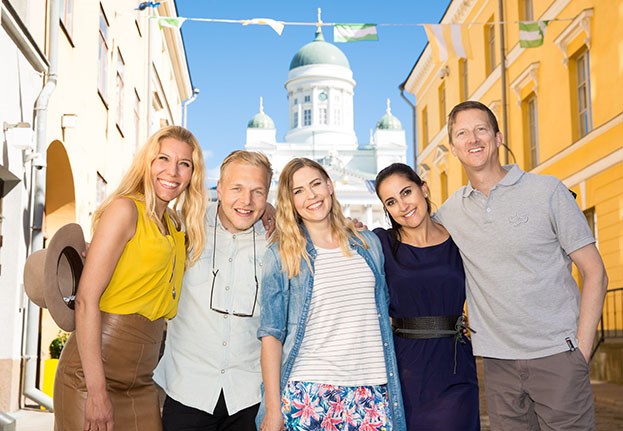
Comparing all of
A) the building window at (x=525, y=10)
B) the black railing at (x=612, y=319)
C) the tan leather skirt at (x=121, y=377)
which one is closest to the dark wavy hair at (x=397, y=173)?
the tan leather skirt at (x=121, y=377)

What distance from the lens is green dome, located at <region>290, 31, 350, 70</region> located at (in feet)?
293

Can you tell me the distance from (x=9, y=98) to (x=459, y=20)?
16334 mm

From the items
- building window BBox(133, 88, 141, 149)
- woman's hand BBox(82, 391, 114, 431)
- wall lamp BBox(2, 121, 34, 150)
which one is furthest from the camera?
building window BBox(133, 88, 141, 149)

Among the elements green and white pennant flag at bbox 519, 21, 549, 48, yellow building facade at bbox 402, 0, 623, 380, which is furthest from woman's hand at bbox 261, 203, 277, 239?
green and white pennant flag at bbox 519, 21, 549, 48

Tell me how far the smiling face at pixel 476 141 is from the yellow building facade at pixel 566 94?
29.3 ft

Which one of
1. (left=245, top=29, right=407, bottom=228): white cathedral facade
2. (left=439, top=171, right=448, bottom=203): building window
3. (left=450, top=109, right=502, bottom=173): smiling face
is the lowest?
(left=450, top=109, right=502, bottom=173): smiling face

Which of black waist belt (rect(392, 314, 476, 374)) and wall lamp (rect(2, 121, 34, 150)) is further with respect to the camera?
wall lamp (rect(2, 121, 34, 150))

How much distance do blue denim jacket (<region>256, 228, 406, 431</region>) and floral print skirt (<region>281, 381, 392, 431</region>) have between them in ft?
0.26

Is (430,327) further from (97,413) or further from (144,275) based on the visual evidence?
(97,413)

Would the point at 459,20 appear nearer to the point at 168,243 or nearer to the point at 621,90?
the point at 621,90

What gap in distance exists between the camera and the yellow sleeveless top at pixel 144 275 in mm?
2955

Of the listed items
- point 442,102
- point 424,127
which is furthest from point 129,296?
point 424,127

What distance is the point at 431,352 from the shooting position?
3350mm

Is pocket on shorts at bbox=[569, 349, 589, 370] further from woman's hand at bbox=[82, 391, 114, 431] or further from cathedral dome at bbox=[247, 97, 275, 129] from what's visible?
cathedral dome at bbox=[247, 97, 275, 129]
